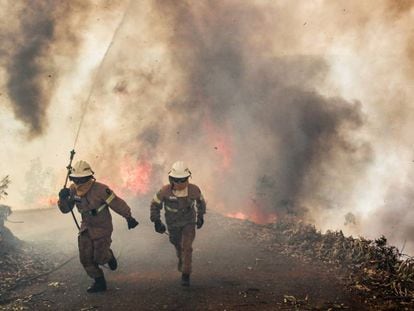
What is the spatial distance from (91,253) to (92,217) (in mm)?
657

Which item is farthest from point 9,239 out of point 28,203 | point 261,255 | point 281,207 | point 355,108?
point 28,203

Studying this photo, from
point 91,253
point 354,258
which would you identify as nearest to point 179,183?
point 91,253

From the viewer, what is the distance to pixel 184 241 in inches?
277

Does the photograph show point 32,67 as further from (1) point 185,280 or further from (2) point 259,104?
(1) point 185,280

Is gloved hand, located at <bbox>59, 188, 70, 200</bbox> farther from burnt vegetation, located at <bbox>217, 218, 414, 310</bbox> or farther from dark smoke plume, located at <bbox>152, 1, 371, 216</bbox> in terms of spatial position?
dark smoke plume, located at <bbox>152, 1, 371, 216</bbox>

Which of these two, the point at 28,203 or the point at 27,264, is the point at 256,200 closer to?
the point at 27,264

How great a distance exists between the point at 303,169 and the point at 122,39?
14.1 m

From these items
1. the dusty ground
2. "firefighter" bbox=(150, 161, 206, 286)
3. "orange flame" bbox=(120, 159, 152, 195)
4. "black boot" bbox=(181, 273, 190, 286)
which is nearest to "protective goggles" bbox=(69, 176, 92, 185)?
"firefighter" bbox=(150, 161, 206, 286)

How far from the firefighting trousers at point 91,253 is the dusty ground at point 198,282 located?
1.46ft

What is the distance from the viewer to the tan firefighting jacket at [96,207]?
267 inches

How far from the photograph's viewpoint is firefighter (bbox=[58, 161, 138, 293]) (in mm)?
6746

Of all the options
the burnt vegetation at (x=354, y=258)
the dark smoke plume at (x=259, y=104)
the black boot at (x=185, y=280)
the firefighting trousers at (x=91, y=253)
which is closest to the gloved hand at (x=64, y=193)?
the firefighting trousers at (x=91, y=253)

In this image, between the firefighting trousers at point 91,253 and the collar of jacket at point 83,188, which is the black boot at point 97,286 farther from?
the collar of jacket at point 83,188

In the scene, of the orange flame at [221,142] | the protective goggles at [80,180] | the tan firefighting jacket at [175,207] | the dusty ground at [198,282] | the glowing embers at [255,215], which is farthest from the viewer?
the orange flame at [221,142]
